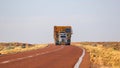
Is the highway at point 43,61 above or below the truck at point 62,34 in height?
below

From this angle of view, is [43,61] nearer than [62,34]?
Yes

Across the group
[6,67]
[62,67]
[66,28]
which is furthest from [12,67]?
[66,28]

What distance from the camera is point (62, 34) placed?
68250 mm

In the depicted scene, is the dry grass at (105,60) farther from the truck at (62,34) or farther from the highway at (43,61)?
the truck at (62,34)

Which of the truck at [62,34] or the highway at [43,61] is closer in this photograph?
the highway at [43,61]

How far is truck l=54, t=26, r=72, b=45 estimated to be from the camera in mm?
67750

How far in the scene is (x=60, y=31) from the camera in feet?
222

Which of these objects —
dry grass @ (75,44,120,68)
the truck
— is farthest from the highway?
the truck

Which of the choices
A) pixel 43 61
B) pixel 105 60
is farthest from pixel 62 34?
pixel 43 61

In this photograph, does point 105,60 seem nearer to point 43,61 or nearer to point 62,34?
point 43,61

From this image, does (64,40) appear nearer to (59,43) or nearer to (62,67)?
(59,43)

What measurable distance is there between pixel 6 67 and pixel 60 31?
177ft

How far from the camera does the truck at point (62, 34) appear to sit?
6775cm

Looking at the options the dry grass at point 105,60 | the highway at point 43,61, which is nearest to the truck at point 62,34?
the dry grass at point 105,60
